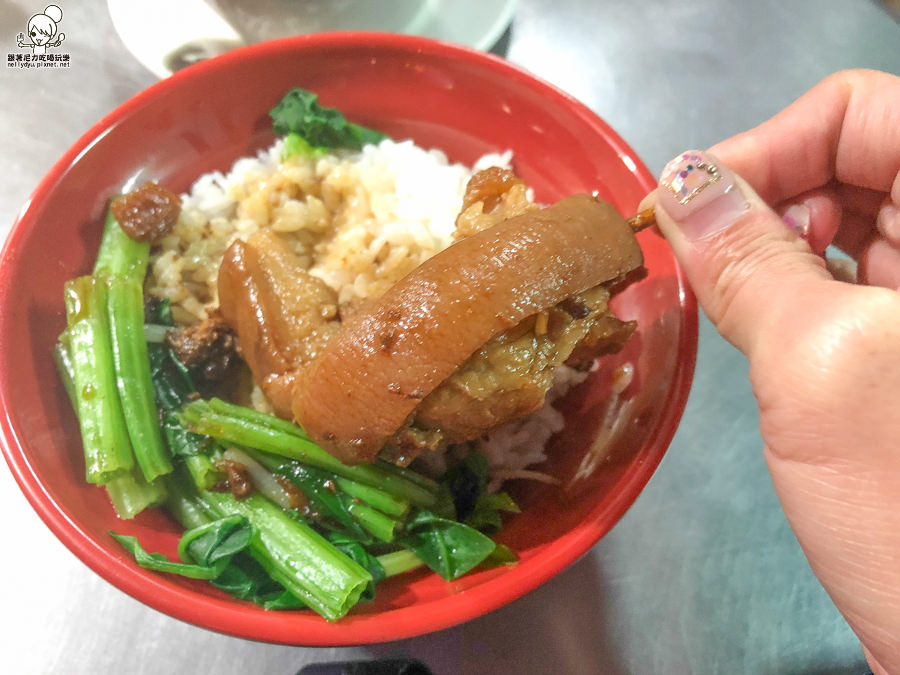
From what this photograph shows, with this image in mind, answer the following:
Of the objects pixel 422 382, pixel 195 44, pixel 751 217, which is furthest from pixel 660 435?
pixel 195 44

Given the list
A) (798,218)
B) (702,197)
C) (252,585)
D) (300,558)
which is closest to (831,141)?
(798,218)

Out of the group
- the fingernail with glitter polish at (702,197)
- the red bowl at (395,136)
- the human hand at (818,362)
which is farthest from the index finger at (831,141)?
the fingernail with glitter polish at (702,197)

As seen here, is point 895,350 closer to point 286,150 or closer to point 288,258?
point 288,258

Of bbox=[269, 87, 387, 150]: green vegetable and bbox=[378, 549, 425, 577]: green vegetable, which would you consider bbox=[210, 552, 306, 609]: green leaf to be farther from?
bbox=[269, 87, 387, 150]: green vegetable

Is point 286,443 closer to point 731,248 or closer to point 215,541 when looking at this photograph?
point 215,541

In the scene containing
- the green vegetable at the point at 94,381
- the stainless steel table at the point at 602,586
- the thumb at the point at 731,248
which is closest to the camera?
the thumb at the point at 731,248

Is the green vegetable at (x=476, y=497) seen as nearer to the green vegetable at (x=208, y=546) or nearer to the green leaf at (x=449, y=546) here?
the green leaf at (x=449, y=546)
